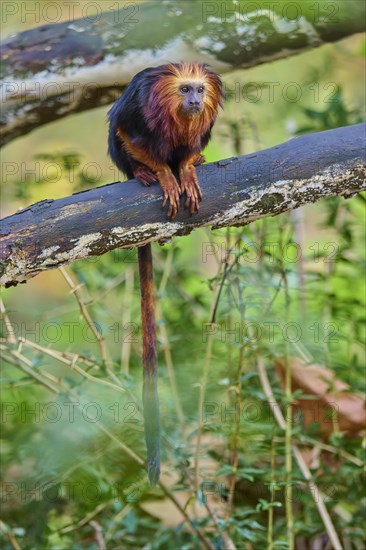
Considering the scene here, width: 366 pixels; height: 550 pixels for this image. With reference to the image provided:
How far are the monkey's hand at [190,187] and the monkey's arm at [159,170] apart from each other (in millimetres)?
24

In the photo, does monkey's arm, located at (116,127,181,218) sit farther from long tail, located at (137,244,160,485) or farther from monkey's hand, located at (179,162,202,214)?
long tail, located at (137,244,160,485)

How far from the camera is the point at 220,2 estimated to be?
3242mm

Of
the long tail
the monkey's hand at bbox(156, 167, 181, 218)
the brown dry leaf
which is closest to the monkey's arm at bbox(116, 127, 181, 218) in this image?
the monkey's hand at bbox(156, 167, 181, 218)

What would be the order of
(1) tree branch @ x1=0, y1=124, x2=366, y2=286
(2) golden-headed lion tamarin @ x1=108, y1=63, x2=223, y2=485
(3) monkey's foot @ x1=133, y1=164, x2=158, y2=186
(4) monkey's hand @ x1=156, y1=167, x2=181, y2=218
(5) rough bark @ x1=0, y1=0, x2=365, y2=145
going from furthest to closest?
(5) rough bark @ x1=0, y1=0, x2=365, y2=145 → (2) golden-headed lion tamarin @ x1=108, y1=63, x2=223, y2=485 → (3) monkey's foot @ x1=133, y1=164, x2=158, y2=186 → (4) monkey's hand @ x1=156, y1=167, x2=181, y2=218 → (1) tree branch @ x1=0, y1=124, x2=366, y2=286

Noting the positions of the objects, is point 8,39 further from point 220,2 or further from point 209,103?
point 209,103

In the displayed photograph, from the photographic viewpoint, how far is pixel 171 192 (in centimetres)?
220

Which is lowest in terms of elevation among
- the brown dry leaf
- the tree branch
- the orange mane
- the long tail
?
the brown dry leaf

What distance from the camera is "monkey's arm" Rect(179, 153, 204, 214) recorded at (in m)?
2.19

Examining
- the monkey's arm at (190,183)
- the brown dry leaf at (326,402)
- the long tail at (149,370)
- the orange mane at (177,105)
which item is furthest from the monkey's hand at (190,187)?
the brown dry leaf at (326,402)

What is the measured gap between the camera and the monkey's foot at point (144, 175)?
7.54ft

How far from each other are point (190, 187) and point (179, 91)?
1.23 ft

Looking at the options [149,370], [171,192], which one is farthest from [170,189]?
[149,370]

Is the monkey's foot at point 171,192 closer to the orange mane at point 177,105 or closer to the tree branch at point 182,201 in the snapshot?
the tree branch at point 182,201

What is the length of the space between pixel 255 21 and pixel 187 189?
4.28ft
